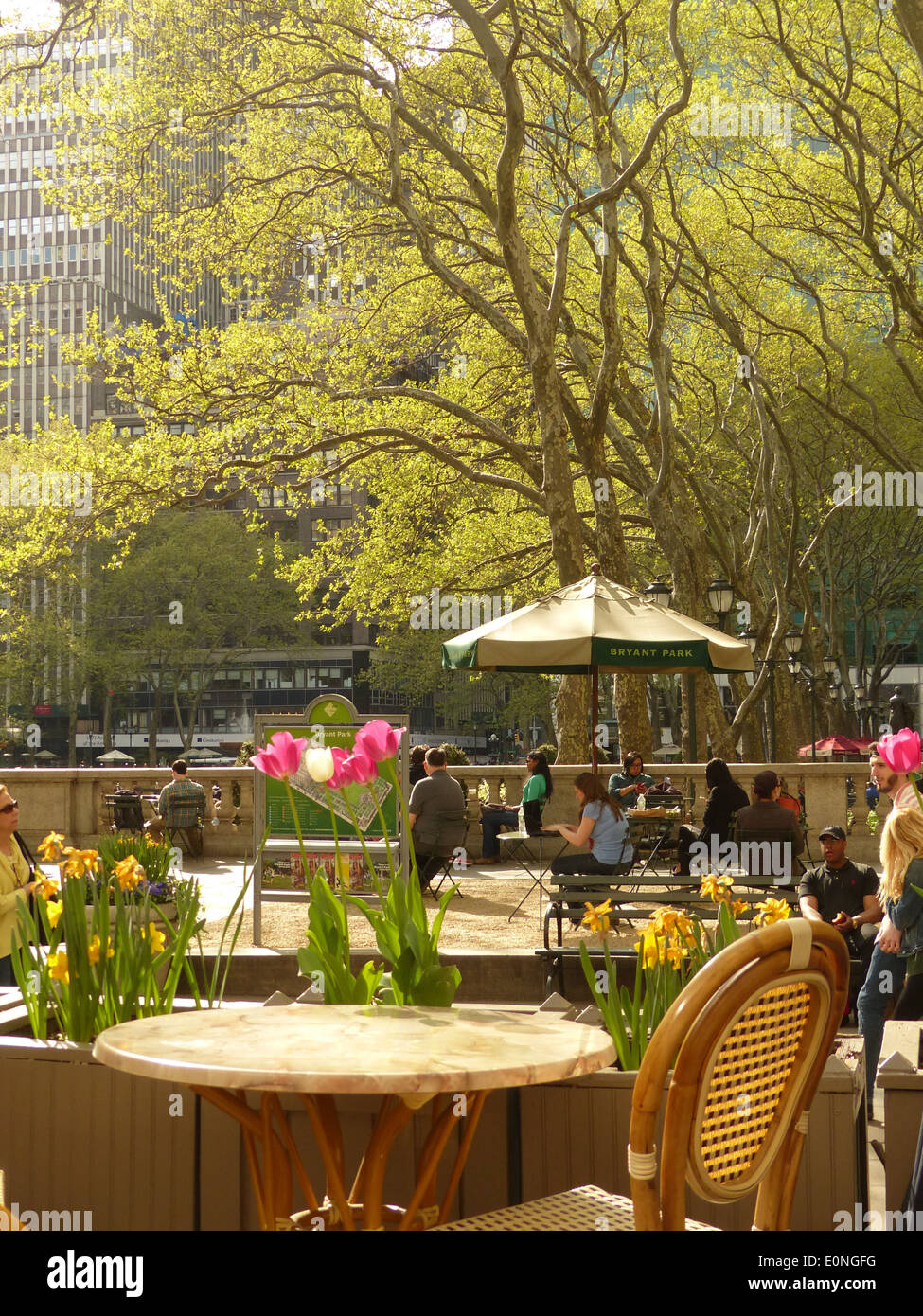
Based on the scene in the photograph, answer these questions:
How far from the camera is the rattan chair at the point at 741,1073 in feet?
7.92

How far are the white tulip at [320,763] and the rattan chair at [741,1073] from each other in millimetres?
1352

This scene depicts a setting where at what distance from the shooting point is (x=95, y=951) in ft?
14.0

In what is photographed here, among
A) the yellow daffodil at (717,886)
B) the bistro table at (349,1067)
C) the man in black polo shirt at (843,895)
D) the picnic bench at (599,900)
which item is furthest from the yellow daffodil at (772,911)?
the man in black polo shirt at (843,895)

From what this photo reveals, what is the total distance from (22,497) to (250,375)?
4415 millimetres

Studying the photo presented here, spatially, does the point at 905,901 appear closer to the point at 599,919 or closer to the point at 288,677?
the point at 599,919

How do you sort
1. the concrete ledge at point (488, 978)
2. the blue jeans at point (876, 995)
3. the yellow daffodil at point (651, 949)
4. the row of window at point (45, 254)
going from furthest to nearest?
1. the row of window at point (45, 254)
2. the concrete ledge at point (488, 978)
3. the blue jeans at point (876, 995)
4. the yellow daffodil at point (651, 949)

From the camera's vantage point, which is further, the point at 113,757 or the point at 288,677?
the point at 288,677

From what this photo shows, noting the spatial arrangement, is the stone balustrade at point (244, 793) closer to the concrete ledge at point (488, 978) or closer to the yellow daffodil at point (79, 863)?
the concrete ledge at point (488, 978)

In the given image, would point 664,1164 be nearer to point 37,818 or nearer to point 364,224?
point 37,818

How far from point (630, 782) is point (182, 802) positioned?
5.68 meters

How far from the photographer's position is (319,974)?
3877 millimetres

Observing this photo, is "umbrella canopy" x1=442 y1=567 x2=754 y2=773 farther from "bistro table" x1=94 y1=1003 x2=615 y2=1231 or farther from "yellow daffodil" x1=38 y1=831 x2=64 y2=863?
"bistro table" x1=94 y1=1003 x2=615 y2=1231

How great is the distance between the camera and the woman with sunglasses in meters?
6.41

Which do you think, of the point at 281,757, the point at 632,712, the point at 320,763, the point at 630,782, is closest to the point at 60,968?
the point at 281,757
